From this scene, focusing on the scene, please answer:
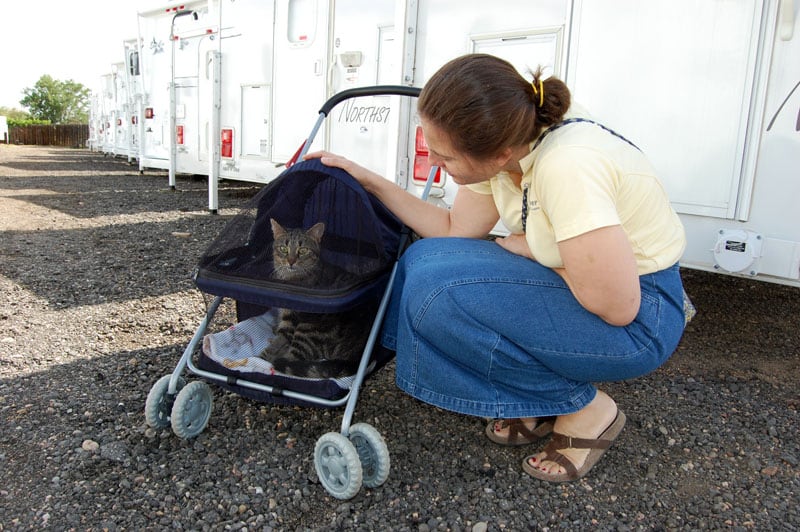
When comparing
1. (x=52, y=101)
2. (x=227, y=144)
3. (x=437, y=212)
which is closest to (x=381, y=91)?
(x=437, y=212)

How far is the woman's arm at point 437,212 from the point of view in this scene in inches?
82.8

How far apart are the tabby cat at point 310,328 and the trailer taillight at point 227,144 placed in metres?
4.62

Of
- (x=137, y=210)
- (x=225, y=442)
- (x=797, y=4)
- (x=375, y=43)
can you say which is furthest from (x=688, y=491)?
(x=137, y=210)

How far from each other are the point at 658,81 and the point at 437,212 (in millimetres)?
1299

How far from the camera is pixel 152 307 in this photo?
3.36m

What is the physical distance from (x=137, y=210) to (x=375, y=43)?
14.0 ft

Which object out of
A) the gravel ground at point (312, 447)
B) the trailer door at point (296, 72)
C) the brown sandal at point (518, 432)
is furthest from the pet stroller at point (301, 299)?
the trailer door at point (296, 72)

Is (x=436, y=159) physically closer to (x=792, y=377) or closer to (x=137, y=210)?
(x=792, y=377)

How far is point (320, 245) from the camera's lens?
6.81 ft

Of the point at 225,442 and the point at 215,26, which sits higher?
the point at 215,26

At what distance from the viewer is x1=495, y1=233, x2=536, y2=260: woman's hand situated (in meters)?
1.86

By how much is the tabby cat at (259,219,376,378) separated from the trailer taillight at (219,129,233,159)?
4616 mm

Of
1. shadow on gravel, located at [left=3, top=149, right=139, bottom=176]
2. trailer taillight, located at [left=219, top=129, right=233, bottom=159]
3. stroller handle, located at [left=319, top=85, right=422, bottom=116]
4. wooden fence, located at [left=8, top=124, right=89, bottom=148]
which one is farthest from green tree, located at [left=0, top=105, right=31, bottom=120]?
stroller handle, located at [left=319, top=85, right=422, bottom=116]

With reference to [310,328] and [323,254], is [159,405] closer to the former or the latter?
[310,328]
